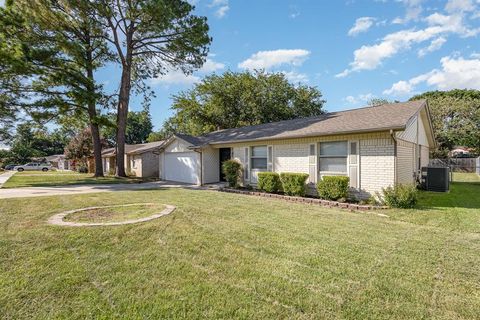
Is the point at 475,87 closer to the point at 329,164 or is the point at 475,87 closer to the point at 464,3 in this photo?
the point at 464,3

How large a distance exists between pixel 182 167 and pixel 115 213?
10.5 metres

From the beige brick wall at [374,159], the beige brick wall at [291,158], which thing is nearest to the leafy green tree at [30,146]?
the beige brick wall at [291,158]

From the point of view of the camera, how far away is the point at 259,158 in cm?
1276

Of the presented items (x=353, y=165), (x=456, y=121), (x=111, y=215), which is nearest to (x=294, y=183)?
(x=353, y=165)

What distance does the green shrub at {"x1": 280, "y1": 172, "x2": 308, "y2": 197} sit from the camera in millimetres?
9961

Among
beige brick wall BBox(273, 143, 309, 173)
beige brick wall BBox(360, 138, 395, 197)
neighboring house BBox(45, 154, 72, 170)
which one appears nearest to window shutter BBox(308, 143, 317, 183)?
Result: beige brick wall BBox(273, 143, 309, 173)

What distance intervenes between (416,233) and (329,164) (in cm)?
470

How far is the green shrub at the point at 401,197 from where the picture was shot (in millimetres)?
7555

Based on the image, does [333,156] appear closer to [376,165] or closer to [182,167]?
[376,165]

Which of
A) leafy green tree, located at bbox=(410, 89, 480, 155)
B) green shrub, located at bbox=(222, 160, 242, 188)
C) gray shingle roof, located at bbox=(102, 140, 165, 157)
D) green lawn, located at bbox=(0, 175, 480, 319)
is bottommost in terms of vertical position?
green lawn, located at bbox=(0, 175, 480, 319)

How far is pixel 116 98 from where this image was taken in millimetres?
22125

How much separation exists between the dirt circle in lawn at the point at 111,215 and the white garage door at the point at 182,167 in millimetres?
8034

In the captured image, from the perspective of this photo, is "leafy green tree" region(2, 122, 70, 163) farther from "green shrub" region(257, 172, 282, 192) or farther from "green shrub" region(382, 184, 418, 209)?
"green shrub" region(382, 184, 418, 209)

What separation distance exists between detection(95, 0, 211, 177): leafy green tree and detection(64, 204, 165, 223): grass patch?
13605 mm
